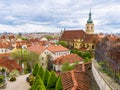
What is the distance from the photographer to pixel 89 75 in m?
18.9

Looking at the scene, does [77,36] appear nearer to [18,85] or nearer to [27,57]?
[27,57]

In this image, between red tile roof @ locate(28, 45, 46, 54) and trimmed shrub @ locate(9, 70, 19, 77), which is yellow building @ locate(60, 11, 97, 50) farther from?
trimmed shrub @ locate(9, 70, 19, 77)

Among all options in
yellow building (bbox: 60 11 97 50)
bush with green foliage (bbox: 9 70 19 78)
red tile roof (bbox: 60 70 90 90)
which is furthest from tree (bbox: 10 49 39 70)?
red tile roof (bbox: 60 70 90 90)

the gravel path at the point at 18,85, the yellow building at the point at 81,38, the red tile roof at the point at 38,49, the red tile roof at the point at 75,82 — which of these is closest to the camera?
the red tile roof at the point at 75,82

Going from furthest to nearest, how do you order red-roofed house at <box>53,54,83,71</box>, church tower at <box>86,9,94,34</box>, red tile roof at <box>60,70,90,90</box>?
1. church tower at <box>86,9,94,34</box>
2. red-roofed house at <box>53,54,83,71</box>
3. red tile roof at <box>60,70,90,90</box>

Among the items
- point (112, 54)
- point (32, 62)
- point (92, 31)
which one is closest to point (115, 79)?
point (112, 54)

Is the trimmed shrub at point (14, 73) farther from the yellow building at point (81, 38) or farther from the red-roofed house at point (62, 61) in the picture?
the yellow building at point (81, 38)

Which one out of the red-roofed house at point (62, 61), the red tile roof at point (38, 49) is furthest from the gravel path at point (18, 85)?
the red tile roof at point (38, 49)

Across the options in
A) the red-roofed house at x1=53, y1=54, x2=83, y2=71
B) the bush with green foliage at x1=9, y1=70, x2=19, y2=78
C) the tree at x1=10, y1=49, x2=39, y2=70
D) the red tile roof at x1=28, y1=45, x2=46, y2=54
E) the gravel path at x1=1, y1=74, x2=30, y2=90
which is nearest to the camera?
the gravel path at x1=1, y1=74, x2=30, y2=90

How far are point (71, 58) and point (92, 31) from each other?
1037 inches

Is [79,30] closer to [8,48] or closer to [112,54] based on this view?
[8,48]

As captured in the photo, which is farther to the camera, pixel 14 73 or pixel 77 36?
pixel 77 36

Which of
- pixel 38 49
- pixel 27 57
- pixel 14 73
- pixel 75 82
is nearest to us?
pixel 75 82

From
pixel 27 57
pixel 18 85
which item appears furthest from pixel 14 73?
pixel 27 57
